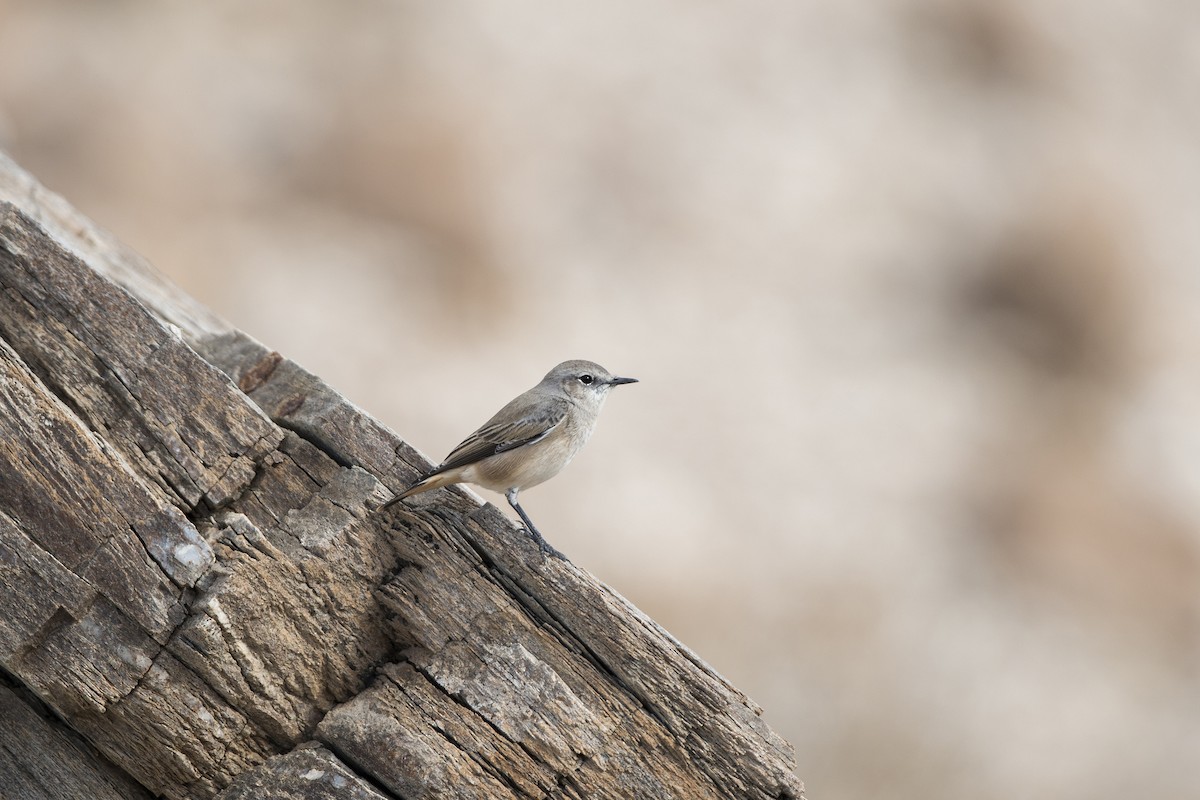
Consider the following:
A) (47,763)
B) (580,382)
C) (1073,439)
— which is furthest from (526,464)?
(1073,439)

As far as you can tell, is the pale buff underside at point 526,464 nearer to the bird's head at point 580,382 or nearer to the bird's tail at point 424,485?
the bird's tail at point 424,485

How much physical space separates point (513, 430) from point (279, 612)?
2365 mm

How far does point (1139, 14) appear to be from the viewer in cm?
4712

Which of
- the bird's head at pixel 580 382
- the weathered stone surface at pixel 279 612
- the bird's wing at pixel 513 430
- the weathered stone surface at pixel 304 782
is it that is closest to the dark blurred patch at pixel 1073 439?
the bird's head at pixel 580 382

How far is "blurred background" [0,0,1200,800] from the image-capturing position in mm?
28328

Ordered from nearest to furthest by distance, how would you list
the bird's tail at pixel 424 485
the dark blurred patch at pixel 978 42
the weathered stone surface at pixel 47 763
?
the weathered stone surface at pixel 47 763 < the bird's tail at pixel 424 485 < the dark blurred patch at pixel 978 42

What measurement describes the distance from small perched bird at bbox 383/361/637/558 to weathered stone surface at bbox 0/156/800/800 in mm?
333

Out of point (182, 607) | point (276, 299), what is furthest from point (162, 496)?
point (276, 299)

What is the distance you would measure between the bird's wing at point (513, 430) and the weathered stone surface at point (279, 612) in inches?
17.0

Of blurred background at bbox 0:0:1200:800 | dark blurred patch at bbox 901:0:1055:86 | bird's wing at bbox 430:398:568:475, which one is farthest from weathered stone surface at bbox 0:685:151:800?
dark blurred patch at bbox 901:0:1055:86

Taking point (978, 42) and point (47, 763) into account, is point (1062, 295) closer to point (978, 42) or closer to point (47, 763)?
point (978, 42)

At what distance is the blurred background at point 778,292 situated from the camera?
2833 centimetres

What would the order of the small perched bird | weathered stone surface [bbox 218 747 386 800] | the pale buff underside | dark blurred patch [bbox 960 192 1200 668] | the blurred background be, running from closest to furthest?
weathered stone surface [bbox 218 747 386 800] < the small perched bird < the pale buff underside < the blurred background < dark blurred patch [bbox 960 192 1200 668]

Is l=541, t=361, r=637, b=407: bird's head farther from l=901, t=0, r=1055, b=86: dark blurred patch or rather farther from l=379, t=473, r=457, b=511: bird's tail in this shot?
l=901, t=0, r=1055, b=86: dark blurred patch
